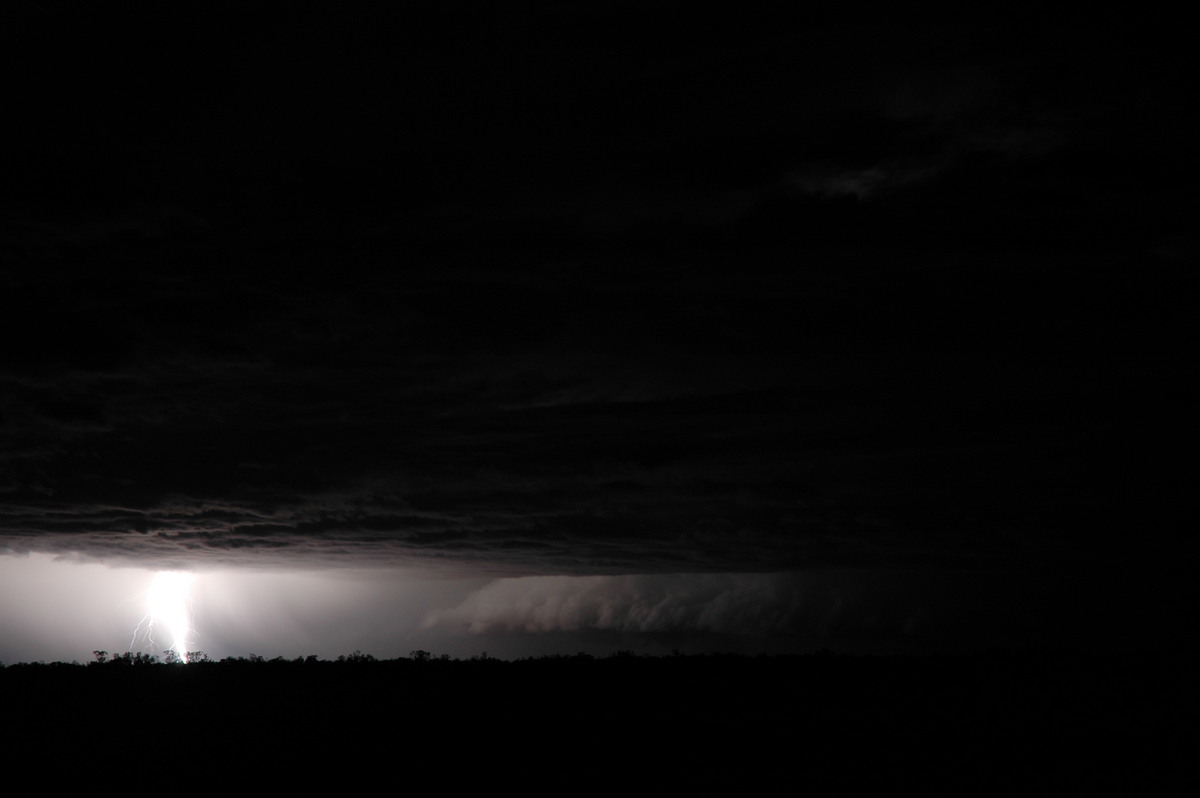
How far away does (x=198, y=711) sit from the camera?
27.1m

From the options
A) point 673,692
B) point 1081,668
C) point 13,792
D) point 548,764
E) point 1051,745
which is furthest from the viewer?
point 1081,668

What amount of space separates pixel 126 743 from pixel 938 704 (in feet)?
74.2

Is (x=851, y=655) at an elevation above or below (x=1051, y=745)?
above

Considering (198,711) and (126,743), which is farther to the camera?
(198,711)

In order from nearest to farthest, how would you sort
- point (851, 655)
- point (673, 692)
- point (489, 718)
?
1. point (489, 718)
2. point (673, 692)
3. point (851, 655)

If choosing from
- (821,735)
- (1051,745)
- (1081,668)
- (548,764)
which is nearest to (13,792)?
(548,764)

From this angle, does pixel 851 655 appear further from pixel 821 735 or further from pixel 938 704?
pixel 821 735

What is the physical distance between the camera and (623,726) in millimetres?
24375

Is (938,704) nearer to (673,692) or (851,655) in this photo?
(673,692)

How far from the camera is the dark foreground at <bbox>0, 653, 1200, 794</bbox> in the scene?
65.3ft

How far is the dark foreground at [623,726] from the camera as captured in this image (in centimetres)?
1989

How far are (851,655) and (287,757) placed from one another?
78.3 feet

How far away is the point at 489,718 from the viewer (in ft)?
83.7

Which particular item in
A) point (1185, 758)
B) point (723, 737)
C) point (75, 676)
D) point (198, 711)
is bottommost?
point (1185, 758)
